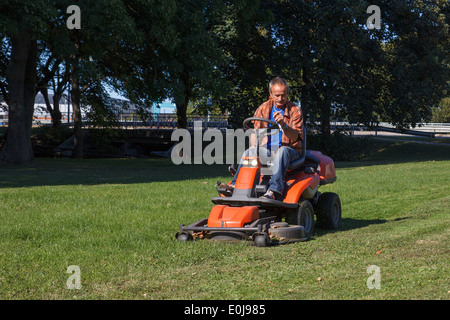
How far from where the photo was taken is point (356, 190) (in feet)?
48.5

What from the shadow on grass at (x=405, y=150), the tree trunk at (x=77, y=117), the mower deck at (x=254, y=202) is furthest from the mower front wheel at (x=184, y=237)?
the tree trunk at (x=77, y=117)

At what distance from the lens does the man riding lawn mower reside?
7.73 meters

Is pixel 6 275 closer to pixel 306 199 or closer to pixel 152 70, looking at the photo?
pixel 306 199

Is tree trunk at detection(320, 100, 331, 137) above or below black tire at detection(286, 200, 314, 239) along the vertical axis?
above

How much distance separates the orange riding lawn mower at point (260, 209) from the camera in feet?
25.2

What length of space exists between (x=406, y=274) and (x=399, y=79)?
25543mm

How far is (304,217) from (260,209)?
65 centimetres

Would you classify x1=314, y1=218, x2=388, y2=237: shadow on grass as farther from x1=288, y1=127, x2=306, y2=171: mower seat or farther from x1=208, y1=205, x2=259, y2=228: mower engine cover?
x1=208, y1=205, x2=259, y2=228: mower engine cover

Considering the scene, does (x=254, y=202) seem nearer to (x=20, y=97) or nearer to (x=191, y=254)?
(x=191, y=254)

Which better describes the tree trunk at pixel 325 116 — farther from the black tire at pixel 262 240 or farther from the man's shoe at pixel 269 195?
the black tire at pixel 262 240

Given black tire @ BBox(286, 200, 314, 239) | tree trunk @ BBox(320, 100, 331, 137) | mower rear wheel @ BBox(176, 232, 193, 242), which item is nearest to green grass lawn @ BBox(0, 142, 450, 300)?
mower rear wheel @ BBox(176, 232, 193, 242)

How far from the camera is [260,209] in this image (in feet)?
26.9
